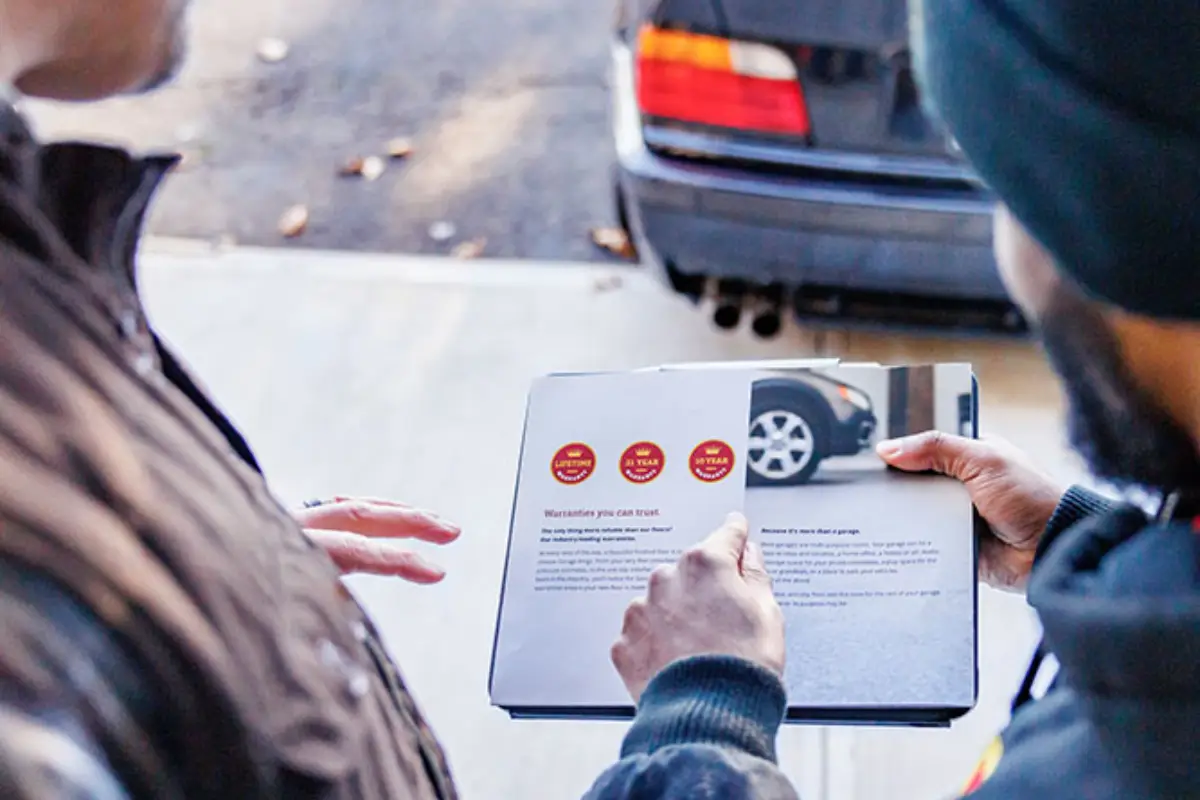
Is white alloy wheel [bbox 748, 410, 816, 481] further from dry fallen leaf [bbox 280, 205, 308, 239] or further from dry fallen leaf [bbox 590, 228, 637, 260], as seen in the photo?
dry fallen leaf [bbox 280, 205, 308, 239]

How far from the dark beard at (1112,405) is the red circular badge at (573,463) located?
29.0 inches

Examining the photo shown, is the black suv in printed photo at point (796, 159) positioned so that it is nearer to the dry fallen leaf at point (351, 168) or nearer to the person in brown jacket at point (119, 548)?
the dry fallen leaf at point (351, 168)

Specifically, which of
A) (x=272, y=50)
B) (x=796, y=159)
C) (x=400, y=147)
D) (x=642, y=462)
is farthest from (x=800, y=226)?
(x=272, y=50)

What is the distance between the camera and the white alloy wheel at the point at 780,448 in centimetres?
155

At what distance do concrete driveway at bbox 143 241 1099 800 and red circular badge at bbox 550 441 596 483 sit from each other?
3.10 ft

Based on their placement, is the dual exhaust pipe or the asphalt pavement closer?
the dual exhaust pipe

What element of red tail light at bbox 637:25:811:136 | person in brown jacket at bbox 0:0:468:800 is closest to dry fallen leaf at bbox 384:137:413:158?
red tail light at bbox 637:25:811:136

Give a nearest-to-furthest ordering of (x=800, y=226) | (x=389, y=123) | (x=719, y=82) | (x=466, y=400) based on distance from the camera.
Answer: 1. (x=719, y=82)
2. (x=800, y=226)
3. (x=466, y=400)
4. (x=389, y=123)

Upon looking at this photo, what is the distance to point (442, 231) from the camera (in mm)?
3498

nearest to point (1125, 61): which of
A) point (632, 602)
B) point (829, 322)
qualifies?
point (632, 602)

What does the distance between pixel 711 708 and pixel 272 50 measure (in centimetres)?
370

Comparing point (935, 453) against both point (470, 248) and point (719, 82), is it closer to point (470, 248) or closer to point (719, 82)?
point (719, 82)

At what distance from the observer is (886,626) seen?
1426mm

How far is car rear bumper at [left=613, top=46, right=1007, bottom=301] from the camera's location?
2.43 meters
